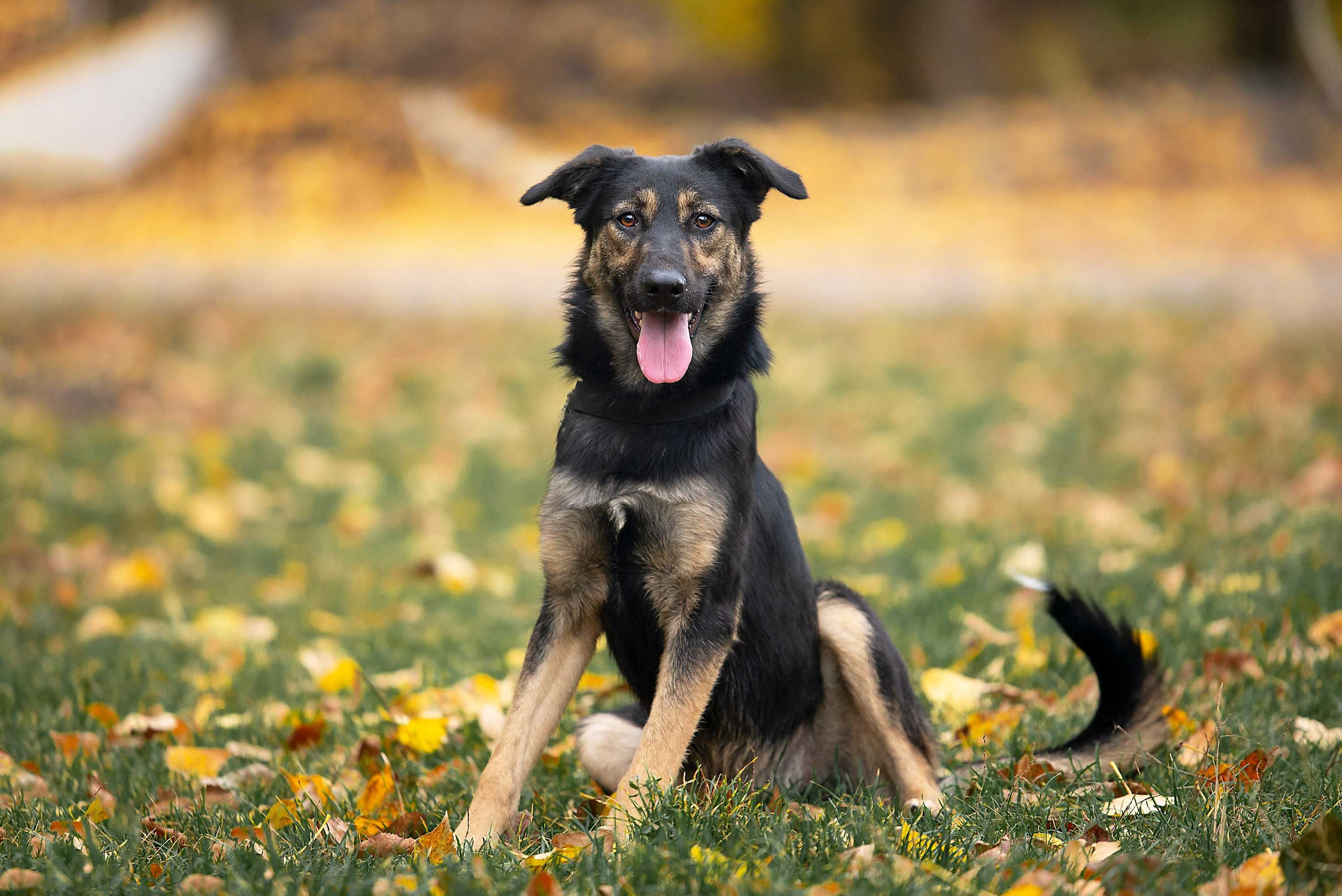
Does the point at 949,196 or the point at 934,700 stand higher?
the point at 949,196

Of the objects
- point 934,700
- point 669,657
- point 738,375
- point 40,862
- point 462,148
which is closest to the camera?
point 40,862

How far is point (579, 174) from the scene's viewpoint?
368 centimetres

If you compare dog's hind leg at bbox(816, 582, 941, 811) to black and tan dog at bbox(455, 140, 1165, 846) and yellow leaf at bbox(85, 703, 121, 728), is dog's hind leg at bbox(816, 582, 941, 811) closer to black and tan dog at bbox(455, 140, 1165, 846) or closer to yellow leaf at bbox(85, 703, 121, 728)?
black and tan dog at bbox(455, 140, 1165, 846)

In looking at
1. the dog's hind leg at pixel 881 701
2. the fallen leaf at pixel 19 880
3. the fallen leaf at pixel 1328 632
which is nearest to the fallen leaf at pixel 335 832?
the fallen leaf at pixel 19 880

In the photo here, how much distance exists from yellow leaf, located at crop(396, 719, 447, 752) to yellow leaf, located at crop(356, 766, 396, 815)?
0.31m

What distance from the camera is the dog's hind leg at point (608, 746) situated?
3.46 meters

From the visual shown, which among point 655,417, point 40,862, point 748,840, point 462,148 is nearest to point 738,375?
point 655,417

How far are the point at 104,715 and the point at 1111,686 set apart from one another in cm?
351

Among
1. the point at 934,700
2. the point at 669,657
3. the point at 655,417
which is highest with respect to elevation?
the point at 655,417

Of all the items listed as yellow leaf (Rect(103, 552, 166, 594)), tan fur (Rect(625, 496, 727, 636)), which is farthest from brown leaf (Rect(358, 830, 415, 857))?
yellow leaf (Rect(103, 552, 166, 594))

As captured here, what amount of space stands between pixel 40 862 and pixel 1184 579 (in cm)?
472

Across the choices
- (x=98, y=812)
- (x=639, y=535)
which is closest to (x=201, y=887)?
(x=98, y=812)

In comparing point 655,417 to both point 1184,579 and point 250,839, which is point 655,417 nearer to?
point 250,839

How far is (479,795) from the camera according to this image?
3221 millimetres
